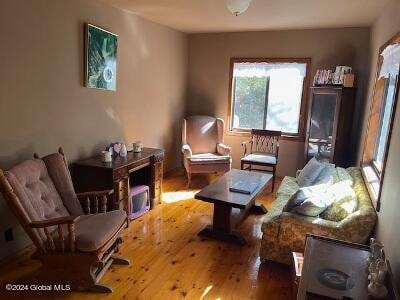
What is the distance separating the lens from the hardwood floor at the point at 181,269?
2.19 metres

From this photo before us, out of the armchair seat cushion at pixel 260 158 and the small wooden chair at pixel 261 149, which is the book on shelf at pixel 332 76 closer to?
the small wooden chair at pixel 261 149

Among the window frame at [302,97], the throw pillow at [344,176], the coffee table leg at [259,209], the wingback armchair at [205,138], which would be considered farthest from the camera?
the wingback armchair at [205,138]

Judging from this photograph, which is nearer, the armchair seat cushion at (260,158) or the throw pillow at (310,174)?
the throw pillow at (310,174)

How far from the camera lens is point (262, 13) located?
11.7 feet

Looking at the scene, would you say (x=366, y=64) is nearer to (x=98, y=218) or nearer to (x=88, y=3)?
(x=88, y=3)

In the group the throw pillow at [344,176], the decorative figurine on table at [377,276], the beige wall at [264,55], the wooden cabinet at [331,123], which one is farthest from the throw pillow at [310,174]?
the decorative figurine on table at [377,276]

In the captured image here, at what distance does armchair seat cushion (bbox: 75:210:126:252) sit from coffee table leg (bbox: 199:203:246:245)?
3.08 feet

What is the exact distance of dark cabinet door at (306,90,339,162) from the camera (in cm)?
403

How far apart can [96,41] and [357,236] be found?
2991 mm

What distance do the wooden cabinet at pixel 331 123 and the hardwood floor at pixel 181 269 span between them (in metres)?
1.58

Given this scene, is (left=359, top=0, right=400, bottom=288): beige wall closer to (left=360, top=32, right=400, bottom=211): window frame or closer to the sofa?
the sofa

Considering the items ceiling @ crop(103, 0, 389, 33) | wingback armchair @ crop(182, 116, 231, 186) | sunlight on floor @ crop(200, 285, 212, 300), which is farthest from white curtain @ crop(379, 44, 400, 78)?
wingback armchair @ crop(182, 116, 231, 186)

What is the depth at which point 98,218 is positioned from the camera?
2367 mm

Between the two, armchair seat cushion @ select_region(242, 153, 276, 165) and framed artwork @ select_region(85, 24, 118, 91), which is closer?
framed artwork @ select_region(85, 24, 118, 91)
